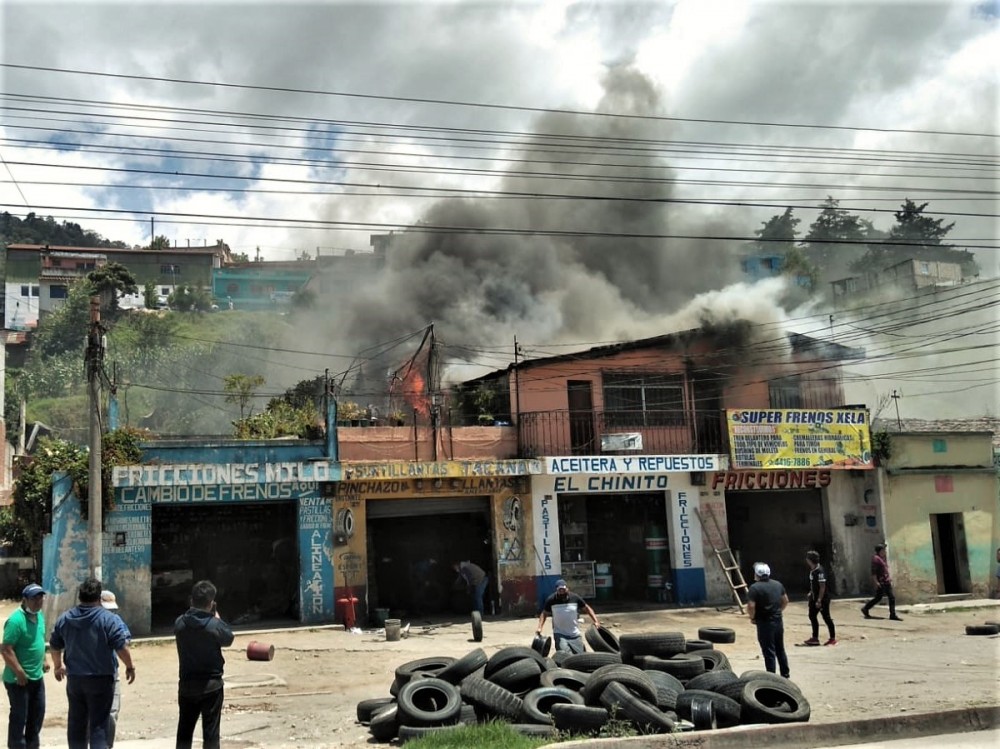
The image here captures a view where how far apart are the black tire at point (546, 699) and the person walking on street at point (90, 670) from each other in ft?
12.8

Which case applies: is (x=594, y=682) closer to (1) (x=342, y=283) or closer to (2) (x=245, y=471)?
(2) (x=245, y=471)

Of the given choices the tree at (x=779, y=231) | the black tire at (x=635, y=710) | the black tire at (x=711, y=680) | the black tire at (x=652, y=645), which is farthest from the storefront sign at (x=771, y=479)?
the tree at (x=779, y=231)

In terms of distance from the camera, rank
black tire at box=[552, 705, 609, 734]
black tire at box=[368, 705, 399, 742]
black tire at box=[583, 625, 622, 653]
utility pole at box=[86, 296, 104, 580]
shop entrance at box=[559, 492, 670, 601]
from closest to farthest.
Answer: black tire at box=[552, 705, 609, 734] → black tire at box=[368, 705, 399, 742] → black tire at box=[583, 625, 622, 653] → utility pole at box=[86, 296, 104, 580] → shop entrance at box=[559, 492, 670, 601]

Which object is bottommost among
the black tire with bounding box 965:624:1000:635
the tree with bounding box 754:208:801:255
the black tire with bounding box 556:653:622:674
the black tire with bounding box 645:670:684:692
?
the black tire with bounding box 965:624:1000:635

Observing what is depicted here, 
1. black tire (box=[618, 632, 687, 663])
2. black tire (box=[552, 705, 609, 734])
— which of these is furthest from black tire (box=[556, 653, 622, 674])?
black tire (box=[552, 705, 609, 734])

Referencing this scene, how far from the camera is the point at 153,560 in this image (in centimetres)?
1967

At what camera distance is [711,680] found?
30.2 feet

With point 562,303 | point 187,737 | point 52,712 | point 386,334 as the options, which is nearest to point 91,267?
point 386,334

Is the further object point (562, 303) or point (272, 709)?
point (562, 303)

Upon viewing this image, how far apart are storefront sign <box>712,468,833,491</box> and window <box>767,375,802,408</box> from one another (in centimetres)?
240

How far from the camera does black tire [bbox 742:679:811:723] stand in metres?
8.36

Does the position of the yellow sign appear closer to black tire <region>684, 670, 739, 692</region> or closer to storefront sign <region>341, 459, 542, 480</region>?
storefront sign <region>341, 459, 542, 480</region>

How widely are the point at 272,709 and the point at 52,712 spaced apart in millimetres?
2656

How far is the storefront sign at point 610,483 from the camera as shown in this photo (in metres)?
21.4
